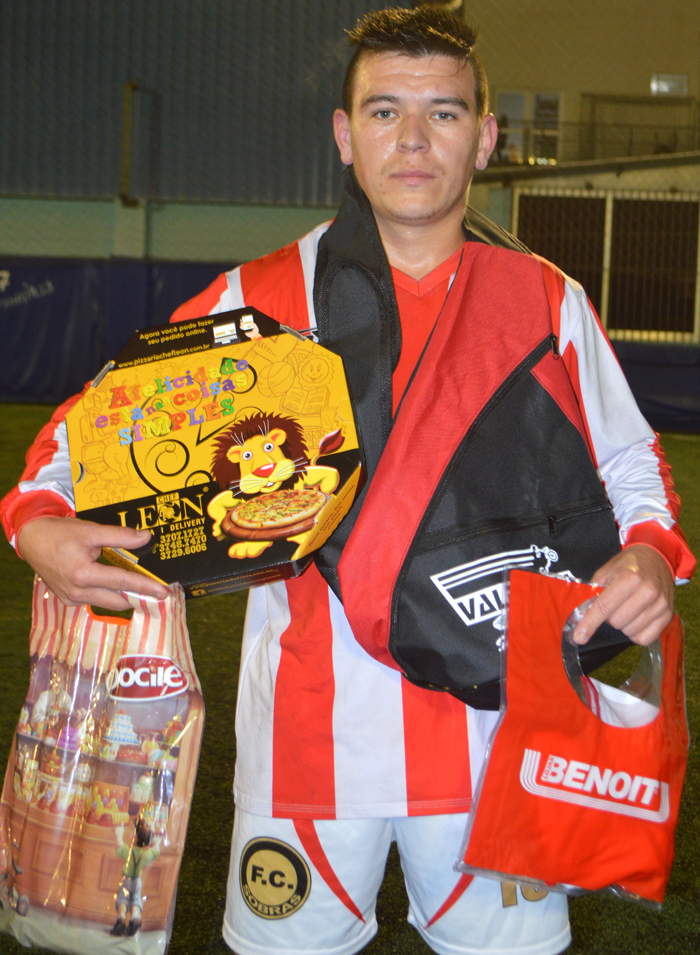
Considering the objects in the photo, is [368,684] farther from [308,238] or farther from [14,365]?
[14,365]

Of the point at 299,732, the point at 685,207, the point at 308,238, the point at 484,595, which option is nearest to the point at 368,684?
the point at 299,732

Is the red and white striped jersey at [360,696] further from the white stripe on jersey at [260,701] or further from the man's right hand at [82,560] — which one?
the man's right hand at [82,560]

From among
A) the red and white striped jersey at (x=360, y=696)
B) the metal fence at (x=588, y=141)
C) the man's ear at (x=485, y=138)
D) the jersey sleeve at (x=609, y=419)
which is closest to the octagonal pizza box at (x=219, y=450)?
the red and white striped jersey at (x=360, y=696)

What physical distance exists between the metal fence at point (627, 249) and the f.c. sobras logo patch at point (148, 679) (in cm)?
972

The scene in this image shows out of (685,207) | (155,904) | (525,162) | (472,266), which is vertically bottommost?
(155,904)

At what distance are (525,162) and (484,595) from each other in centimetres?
1130

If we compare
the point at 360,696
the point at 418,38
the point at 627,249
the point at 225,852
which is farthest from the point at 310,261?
the point at 627,249

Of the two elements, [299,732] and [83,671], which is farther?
[299,732]

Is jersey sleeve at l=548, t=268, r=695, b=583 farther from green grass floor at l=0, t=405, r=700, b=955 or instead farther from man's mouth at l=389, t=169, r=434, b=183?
green grass floor at l=0, t=405, r=700, b=955

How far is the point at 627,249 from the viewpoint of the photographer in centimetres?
998

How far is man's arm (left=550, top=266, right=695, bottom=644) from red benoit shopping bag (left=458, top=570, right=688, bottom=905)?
0.07 m

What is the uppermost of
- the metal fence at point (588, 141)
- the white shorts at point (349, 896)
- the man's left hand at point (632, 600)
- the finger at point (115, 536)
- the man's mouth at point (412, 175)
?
the metal fence at point (588, 141)

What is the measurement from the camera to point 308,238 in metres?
1.16

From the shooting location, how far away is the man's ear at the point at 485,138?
1.17 metres
